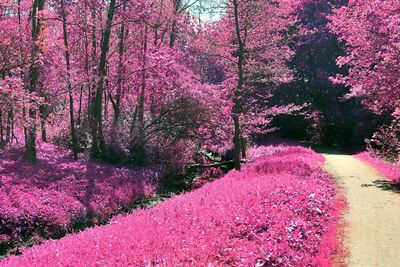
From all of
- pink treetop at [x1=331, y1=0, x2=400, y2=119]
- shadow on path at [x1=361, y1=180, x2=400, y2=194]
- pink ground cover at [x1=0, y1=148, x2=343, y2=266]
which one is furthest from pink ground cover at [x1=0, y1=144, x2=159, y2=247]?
pink treetop at [x1=331, y1=0, x2=400, y2=119]

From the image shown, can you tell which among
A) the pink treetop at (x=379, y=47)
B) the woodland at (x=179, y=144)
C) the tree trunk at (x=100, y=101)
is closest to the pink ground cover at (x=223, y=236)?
the woodland at (x=179, y=144)

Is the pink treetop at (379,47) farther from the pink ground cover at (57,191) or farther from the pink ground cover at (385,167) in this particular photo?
the pink ground cover at (57,191)

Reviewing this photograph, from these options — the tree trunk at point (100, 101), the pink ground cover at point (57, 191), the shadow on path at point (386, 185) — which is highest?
the tree trunk at point (100, 101)

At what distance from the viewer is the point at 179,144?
23766 millimetres

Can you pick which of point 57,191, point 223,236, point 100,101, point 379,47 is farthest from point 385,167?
point 100,101

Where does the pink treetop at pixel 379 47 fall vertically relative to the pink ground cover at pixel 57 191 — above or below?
above

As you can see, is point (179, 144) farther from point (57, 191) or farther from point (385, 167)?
point (385, 167)

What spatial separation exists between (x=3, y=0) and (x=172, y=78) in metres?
10.7

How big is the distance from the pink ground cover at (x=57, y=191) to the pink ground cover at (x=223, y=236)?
5.03 meters

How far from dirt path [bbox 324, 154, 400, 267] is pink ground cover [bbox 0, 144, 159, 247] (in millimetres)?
9958

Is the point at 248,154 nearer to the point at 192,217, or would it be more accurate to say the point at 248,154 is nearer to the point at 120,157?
the point at 120,157

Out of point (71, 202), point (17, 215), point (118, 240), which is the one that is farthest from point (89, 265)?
point (71, 202)

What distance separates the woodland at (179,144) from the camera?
842 cm

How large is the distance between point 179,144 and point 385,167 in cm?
1151
